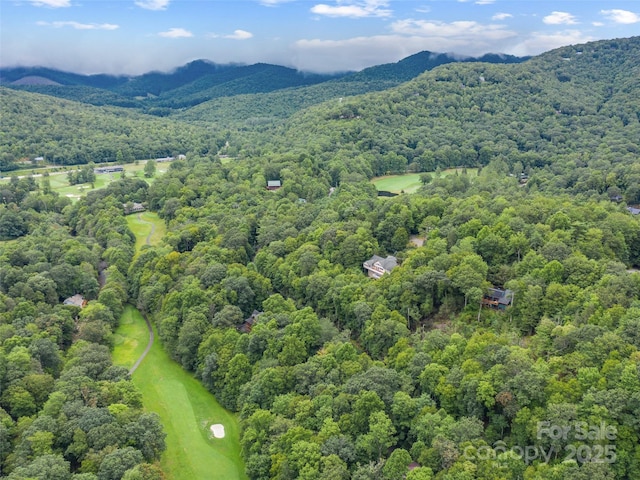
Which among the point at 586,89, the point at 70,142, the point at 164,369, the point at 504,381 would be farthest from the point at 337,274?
the point at 586,89

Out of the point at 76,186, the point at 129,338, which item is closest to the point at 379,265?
the point at 129,338

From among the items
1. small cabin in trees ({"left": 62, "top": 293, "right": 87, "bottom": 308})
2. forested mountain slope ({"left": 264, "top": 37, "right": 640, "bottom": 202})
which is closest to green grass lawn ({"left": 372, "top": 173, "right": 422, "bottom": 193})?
forested mountain slope ({"left": 264, "top": 37, "right": 640, "bottom": 202})

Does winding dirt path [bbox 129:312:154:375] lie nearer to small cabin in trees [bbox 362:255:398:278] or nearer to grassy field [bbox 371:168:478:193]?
small cabin in trees [bbox 362:255:398:278]

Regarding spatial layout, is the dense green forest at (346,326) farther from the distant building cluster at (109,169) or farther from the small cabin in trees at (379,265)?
the distant building cluster at (109,169)

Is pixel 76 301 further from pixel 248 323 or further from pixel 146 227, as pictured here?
pixel 146 227

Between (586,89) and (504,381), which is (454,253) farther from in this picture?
(586,89)
